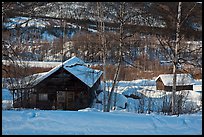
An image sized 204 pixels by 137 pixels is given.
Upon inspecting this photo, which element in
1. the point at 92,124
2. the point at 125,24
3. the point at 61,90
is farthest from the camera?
the point at 61,90

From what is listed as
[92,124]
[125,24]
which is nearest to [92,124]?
[92,124]

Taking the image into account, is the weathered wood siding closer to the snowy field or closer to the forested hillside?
the forested hillside

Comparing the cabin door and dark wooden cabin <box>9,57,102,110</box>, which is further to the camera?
the cabin door

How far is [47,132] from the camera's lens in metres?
3.52

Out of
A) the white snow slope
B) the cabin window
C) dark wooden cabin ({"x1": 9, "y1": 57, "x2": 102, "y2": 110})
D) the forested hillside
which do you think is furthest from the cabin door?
the white snow slope

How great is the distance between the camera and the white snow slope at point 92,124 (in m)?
3.56

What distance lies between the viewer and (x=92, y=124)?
3797 millimetres

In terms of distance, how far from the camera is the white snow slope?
11.7ft

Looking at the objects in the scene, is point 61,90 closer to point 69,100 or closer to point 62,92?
point 62,92

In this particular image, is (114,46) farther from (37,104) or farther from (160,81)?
(160,81)

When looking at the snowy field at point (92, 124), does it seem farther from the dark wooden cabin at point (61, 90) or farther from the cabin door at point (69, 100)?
the cabin door at point (69, 100)

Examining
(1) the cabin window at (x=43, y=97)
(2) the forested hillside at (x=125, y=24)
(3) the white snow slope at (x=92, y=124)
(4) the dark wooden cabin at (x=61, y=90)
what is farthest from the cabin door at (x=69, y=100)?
(3) the white snow slope at (x=92, y=124)

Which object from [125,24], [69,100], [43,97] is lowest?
[69,100]

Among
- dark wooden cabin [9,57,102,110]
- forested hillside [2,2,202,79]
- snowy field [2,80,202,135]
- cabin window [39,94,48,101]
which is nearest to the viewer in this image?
snowy field [2,80,202,135]
